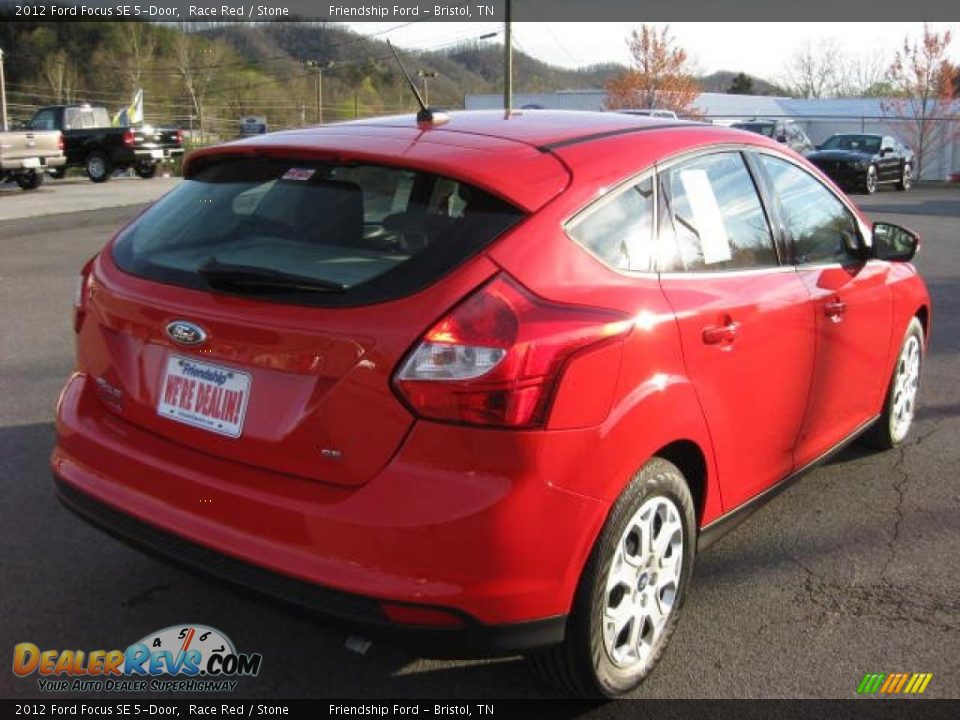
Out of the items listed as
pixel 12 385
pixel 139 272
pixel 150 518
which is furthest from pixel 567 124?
pixel 12 385

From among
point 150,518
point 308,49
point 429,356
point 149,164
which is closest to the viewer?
point 429,356

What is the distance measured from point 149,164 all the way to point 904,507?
26.6 metres

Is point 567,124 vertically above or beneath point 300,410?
above

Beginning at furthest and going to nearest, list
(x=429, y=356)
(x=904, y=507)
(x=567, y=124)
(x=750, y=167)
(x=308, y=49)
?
(x=308, y=49) → (x=904, y=507) → (x=750, y=167) → (x=567, y=124) → (x=429, y=356)

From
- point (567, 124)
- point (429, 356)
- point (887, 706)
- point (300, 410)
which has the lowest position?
point (887, 706)

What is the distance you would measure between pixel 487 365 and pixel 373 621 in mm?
698

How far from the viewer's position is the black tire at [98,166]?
26.5 meters

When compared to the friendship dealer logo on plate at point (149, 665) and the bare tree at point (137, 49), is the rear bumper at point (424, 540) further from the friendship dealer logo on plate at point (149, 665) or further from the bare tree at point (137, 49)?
the bare tree at point (137, 49)

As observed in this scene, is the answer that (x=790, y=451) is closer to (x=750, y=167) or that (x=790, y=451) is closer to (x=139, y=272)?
(x=750, y=167)

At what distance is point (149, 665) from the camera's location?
2.91 m

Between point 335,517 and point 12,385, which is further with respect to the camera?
point 12,385

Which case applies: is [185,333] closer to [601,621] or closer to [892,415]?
[601,621]

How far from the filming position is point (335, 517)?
7.76ft

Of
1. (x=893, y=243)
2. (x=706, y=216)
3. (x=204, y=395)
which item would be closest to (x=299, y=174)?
(x=204, y=395)
